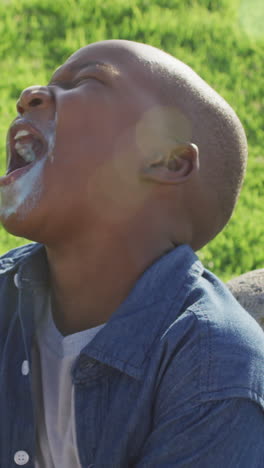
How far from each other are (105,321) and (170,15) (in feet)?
15.5

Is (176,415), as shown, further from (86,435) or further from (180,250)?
(180,250)

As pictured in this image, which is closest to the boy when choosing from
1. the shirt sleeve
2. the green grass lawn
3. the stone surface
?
the shirt sleeve

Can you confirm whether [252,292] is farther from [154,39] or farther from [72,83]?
[154,39]

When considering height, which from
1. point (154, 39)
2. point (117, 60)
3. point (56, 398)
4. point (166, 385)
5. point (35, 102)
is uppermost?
point (117, 60)

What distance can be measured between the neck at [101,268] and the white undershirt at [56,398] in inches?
2.6

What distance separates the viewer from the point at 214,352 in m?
2.15

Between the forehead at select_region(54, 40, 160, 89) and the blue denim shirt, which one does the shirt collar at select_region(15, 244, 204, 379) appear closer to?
the blue denim shirt

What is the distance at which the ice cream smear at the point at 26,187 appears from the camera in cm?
233

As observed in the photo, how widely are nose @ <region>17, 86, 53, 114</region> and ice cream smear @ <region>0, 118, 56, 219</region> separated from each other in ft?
0.25

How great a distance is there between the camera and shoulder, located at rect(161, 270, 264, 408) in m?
2.11

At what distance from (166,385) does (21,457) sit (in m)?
0.50

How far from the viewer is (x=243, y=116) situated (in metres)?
6.13

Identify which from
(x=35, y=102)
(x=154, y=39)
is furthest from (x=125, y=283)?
(x=154, y=39)

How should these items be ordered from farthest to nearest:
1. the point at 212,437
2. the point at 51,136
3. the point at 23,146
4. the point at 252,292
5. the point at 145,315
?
the point at 252,292, the point at 23,146, the point at 51,136, the point at 145,315, the point at 212,437
